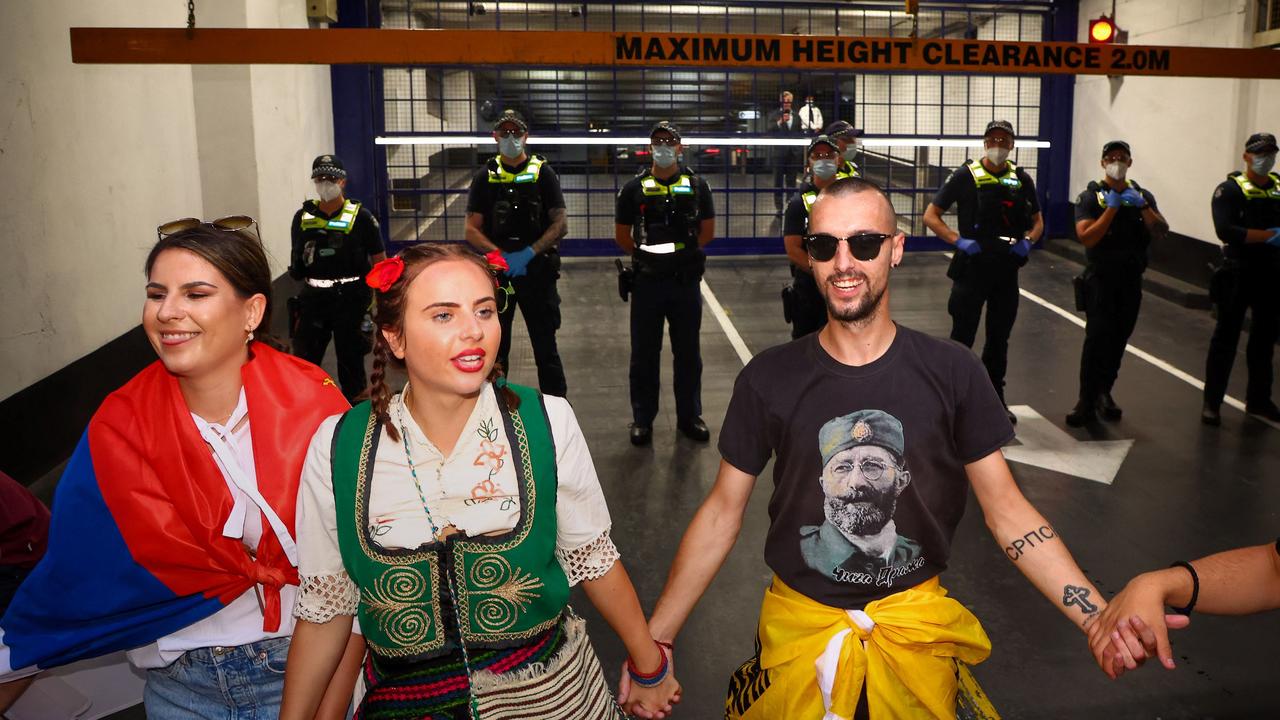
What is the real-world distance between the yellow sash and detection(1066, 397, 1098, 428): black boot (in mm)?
4926

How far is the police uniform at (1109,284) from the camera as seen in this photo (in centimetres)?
684

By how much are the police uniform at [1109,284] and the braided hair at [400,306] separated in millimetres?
5703

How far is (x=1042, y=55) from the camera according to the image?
5762 millimetres

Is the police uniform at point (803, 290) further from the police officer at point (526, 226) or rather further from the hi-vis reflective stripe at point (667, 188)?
the police officer at point (526, 226)

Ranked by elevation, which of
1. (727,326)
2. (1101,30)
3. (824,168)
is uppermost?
(1101,30)

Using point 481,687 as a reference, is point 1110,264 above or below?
above

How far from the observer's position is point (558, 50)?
5.36m

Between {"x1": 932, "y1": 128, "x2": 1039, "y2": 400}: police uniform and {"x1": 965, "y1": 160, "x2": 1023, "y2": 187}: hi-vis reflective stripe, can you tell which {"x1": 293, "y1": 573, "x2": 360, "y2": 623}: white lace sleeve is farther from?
{"x1": 965, "y1": 160, "x2": 1023, "y2": 187}: hi-vis reflective stripe

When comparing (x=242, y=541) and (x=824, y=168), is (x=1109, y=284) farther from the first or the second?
(x=242, y=541)

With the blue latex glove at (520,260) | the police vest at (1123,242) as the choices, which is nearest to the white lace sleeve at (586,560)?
the blue latex glove at (520,260)

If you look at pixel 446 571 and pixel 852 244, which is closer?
pixel 446 571

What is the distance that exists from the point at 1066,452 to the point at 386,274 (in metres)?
5.34

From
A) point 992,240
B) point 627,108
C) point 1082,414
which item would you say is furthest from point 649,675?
point 627,108

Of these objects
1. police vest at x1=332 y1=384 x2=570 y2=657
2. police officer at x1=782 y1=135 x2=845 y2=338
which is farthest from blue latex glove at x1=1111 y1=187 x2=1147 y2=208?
police vest at x1=332 y1=384 x2=570 y2=657
